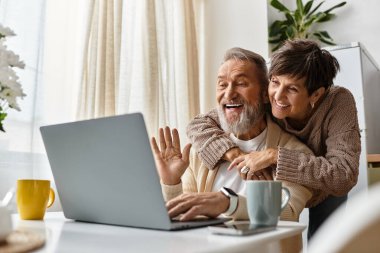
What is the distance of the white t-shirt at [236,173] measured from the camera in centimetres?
168

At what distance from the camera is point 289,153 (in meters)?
1.46

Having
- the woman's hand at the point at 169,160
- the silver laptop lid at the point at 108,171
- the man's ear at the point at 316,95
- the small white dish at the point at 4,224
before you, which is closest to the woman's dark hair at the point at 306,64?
the man's ear at the point at 316,95

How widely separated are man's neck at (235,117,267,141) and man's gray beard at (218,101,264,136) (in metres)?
0.02

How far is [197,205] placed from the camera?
3.31ft

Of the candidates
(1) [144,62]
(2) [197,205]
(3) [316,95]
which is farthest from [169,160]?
(1) [144,62]

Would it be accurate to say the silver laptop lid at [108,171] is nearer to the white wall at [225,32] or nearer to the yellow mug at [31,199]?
the yellow mug at [31,199]

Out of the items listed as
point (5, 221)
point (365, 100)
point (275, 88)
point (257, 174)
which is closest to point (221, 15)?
point (365, 100)

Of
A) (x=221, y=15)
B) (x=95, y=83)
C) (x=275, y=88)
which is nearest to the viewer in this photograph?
(x=275, y=88)

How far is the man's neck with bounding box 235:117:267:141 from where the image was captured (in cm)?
181

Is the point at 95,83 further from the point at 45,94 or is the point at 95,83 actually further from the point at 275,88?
the point at 275,88

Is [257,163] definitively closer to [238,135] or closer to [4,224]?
[238,135]

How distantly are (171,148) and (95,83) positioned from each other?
0.73m

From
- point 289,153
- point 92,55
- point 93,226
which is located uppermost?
point 92,55

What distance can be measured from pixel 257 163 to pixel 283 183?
12 centimetres
